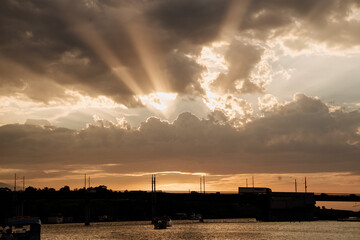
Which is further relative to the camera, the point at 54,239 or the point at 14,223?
the point at 54,239

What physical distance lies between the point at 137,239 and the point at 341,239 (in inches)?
2377

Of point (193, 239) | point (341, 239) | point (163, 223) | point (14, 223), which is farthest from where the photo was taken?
point (163, 223)

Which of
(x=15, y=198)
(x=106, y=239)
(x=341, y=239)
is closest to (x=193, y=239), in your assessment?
(x=106, y=239)

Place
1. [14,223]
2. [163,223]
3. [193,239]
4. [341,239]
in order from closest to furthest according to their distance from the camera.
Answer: [14,223] < [193,239] < [341,239] < [163,223]

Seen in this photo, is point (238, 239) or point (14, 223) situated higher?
point (14, 223)

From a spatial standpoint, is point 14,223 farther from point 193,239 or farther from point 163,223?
point 163,223

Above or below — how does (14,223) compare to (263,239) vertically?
above

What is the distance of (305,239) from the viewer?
136 m

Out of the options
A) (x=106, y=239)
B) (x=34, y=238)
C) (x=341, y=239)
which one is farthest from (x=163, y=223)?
(x=34, y=238)

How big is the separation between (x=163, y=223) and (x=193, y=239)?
199ft

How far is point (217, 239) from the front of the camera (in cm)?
13075

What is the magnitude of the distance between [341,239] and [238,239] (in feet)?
106

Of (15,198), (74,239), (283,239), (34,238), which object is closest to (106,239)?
(74,239)

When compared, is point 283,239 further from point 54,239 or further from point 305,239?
point 54,239
